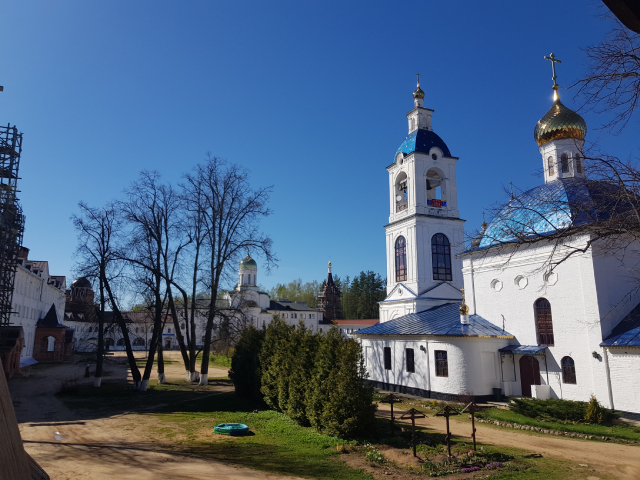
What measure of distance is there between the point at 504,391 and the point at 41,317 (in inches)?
1990

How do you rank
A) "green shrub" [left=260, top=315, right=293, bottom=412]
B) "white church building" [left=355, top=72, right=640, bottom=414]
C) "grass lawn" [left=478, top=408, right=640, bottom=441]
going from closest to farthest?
"grass lawn" [left=478, top=408, right=640, bottom=441], "green shrub" [left=260, top=315, right=293, bottom=412], "white church building" [left=355, top=72, right=640, bottom=414]

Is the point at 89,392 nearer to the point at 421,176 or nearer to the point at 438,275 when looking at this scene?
the point at 438,275

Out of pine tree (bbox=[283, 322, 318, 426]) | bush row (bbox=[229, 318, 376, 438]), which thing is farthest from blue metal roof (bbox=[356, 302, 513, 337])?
pine tree (bbox=[283, 322, 318, 426])

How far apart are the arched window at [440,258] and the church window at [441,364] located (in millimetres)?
11094

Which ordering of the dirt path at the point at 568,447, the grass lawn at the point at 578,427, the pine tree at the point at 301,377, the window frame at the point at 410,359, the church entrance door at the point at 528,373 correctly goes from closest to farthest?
the dirt path at the point at 568,447 → the grass lawn at the point at 578,427 → the pine tree at the point at 301,377 → the church entrance door at the point at 528,373 → the window frame at the point at 410,359

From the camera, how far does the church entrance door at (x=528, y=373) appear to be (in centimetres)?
2073

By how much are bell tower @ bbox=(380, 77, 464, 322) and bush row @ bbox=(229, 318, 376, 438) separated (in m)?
15.6

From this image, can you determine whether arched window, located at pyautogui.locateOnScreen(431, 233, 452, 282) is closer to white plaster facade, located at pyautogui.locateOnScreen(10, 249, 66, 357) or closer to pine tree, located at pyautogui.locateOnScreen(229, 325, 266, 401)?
pine tree, located at pyautogui.locateOnScreen(229, 325, 266, 401)

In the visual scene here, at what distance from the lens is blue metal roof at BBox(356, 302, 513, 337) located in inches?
872

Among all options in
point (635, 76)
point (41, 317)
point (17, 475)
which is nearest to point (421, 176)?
point (635, 76)

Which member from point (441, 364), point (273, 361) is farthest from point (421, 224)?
point (273, 361)

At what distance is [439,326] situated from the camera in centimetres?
2411

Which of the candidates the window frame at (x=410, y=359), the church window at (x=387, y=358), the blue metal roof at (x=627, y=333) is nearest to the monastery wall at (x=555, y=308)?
the blue metal roof at (x=627, y=333)

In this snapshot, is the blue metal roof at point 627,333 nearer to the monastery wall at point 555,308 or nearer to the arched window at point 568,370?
the monastery wall at point 555,308
